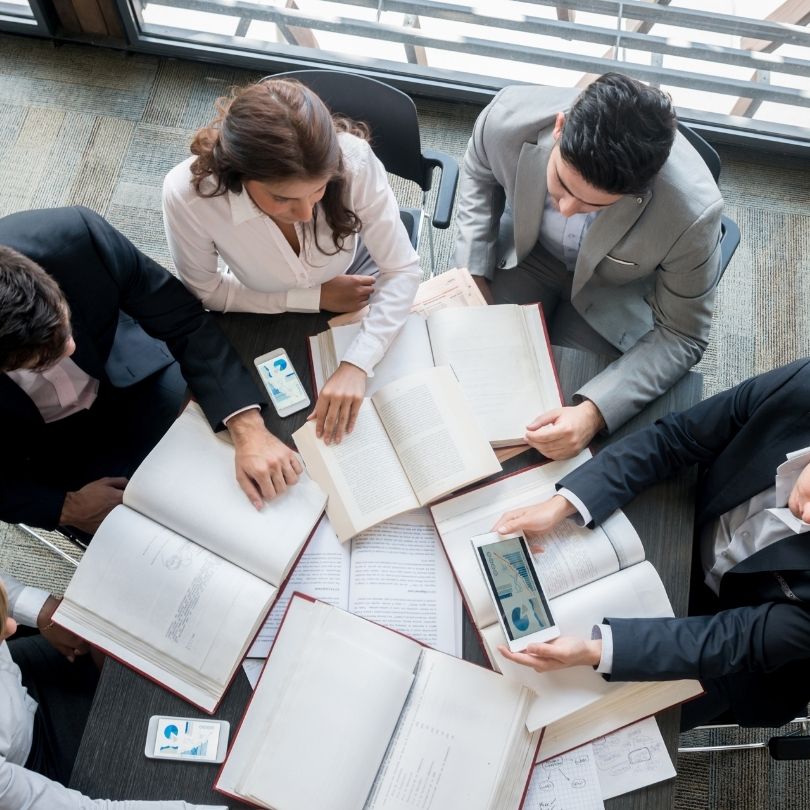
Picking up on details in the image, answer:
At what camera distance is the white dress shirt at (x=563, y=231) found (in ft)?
6.52

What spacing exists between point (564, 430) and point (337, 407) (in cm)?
46

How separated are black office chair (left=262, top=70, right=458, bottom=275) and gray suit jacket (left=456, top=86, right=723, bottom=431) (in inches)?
4.1

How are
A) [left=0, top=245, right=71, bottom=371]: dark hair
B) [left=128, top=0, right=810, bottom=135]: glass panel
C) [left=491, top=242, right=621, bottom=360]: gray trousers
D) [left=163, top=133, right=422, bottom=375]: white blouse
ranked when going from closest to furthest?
[left=0, top=245, right=71, bottom=371]: dark hair < [left=163, top=133, right=422, bottom=375]: white blouse < [left=491, top=242, right=621, bottom=360]: gray trousers < [left=128, top=0, right=810, bottom=135]: glass panel

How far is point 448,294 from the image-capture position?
1.86 m

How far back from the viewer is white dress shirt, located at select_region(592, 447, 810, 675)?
4.74 ft

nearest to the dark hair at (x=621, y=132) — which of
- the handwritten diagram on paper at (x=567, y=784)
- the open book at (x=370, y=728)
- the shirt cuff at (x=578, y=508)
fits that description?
the shirt cuff at (x=578, y=508)

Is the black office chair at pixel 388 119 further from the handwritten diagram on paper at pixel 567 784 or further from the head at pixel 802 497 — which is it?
the handwritten diagram on paper at pixel 567 784

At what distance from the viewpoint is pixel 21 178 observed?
2900mm

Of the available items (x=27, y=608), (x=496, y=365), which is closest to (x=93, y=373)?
(x=27, y=608)

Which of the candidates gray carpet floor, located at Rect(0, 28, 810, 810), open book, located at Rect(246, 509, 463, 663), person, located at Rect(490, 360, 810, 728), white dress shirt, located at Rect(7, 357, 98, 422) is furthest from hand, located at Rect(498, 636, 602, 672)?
gray carpet floor, located at Rect(0, 28, 810, 810)

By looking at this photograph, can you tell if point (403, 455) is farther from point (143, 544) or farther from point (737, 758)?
point (737, 758)

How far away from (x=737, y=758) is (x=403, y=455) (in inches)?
58.9

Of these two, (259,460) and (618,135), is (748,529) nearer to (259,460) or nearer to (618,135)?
(618,135)

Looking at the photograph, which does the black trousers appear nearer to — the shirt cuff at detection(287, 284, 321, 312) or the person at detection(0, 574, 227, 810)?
the person at detection(0, 574, 227, 810)
